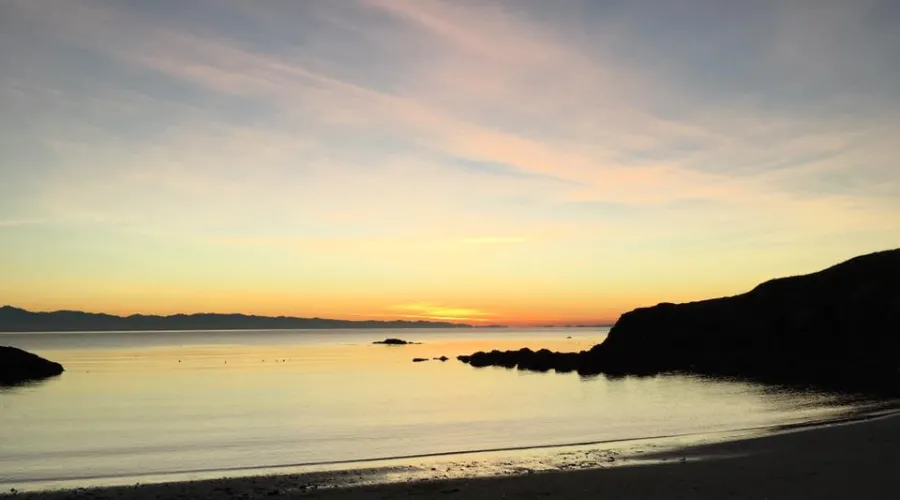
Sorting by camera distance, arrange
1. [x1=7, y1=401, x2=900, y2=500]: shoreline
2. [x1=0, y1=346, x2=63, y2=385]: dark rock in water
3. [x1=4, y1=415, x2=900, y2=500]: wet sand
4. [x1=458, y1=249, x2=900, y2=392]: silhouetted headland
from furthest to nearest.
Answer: [x1=458, y1=249, x2=900, y2=392]: silhouetted headland → [x1=0, y1=346, x2=63, y2=385]: dark rock in water → [x1=7, y1=401, x2=900, y2=500]: shoreline → [x1=4, y1=415, x2=900, y2=500]: wet sand

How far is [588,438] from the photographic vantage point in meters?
33.1

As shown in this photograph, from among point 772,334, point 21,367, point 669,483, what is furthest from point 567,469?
point 21,367

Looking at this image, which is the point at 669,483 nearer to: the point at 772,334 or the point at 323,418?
the point at 323,418

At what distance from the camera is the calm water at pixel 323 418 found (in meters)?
29.5

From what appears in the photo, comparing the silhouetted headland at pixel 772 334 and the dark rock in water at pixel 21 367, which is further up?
the silhouetted headland at pixel 772 334

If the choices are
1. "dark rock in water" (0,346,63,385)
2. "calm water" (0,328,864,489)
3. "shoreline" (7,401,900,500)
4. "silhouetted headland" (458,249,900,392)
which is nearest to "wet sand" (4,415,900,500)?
"shoreline" (7,401,900,500)

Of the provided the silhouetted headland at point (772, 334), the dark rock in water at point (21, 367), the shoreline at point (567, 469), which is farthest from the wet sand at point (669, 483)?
the dark rock in water at point (21, 367)

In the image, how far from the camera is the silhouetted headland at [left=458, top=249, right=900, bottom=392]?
7900 centimetres

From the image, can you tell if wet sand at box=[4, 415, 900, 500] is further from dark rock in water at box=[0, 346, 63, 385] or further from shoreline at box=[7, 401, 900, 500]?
dark rock in water at box=[0, 346, 63, 385]

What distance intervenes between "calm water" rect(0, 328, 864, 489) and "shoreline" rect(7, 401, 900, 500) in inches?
159

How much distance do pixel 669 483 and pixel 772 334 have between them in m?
84.3

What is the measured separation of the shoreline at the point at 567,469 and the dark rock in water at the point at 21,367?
70479mm

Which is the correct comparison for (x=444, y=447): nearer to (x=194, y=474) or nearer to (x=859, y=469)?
(x=194, y=474)

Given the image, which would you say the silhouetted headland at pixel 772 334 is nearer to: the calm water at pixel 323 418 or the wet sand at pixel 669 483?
the calm water at pixel 323 418
